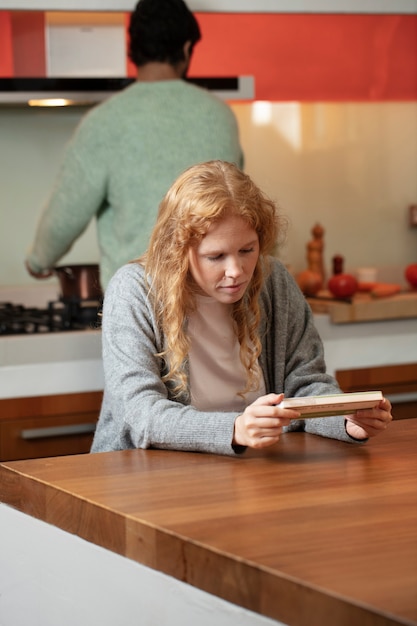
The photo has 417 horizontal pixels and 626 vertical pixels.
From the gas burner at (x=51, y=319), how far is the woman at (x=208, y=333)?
1.00 meters

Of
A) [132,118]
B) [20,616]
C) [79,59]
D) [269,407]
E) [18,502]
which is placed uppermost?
[79,59]

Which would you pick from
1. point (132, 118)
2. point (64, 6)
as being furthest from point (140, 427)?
point (64, 6)

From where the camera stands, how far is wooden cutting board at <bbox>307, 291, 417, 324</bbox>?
3.21m

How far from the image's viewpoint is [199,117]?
2.79m

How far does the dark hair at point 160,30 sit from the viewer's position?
280 cm

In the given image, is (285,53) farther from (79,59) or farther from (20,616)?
(20,616)

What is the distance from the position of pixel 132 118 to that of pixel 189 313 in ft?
3.11

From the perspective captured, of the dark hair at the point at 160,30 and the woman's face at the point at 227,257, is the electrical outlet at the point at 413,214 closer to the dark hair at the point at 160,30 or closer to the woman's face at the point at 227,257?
the dark hair at the point at 160,30

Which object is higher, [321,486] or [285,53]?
[285,53]

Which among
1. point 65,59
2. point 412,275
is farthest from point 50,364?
point 412,275

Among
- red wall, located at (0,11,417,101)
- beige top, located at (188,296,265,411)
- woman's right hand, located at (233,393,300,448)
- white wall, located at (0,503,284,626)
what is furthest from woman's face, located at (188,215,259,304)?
red wall, located at (0,11,417,101)

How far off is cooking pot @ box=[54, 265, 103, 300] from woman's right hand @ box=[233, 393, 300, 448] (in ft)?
5.01

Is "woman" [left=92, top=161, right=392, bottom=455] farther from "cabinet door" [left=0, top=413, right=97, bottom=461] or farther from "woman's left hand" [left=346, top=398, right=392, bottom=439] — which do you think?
"cabinet door" [left=0, top=413, right=97, bottom=461]

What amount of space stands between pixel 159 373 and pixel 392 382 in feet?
5.11
